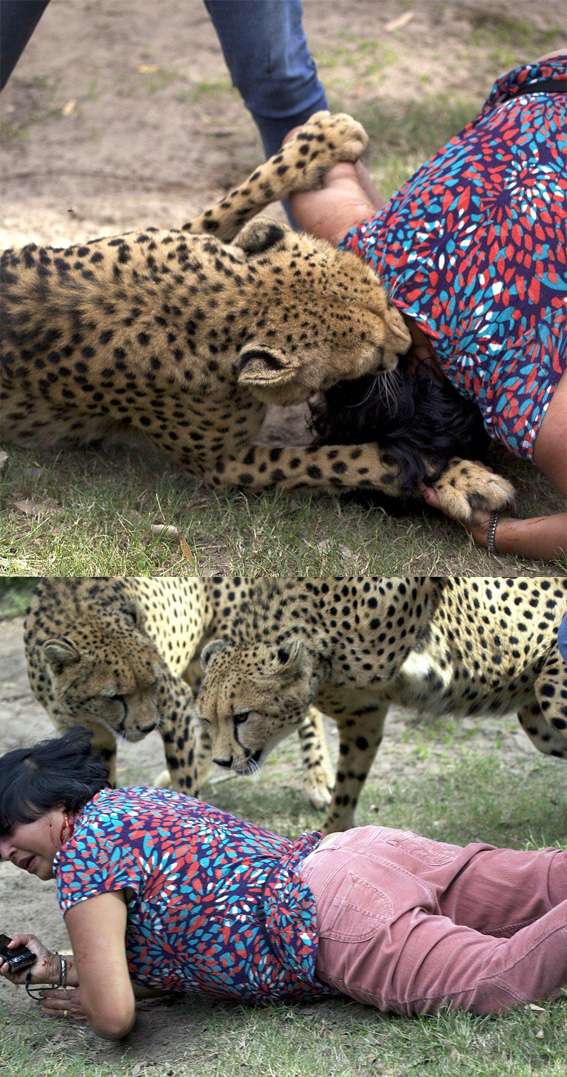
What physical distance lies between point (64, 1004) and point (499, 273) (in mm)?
2280

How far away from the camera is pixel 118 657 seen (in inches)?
127

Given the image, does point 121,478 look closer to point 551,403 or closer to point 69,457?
point 69,457

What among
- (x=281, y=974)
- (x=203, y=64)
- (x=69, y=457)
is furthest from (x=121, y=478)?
(x=203, y=64)

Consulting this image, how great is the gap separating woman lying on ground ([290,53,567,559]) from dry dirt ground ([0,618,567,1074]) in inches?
44.5

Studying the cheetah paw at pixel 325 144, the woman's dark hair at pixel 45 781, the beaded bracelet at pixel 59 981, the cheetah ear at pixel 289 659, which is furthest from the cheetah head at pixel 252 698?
the cheetah paw at pixel 325 144

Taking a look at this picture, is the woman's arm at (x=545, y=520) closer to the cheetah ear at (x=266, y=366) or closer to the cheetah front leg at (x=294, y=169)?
the cheetah ear at (x=266, y=366)

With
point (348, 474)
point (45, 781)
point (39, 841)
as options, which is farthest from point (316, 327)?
point (39, 841)

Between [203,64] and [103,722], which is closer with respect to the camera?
[103,722]

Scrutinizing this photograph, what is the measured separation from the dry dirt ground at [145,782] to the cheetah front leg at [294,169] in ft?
6.58

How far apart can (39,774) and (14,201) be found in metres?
3.33

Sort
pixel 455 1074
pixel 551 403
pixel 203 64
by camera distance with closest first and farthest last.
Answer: pixel 455 1074, pixel 551 403, pixel 203 64

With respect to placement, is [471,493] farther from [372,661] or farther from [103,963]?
[103,963]

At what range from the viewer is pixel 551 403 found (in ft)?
9.22

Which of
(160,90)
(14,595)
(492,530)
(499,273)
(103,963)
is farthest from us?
(160,90)
